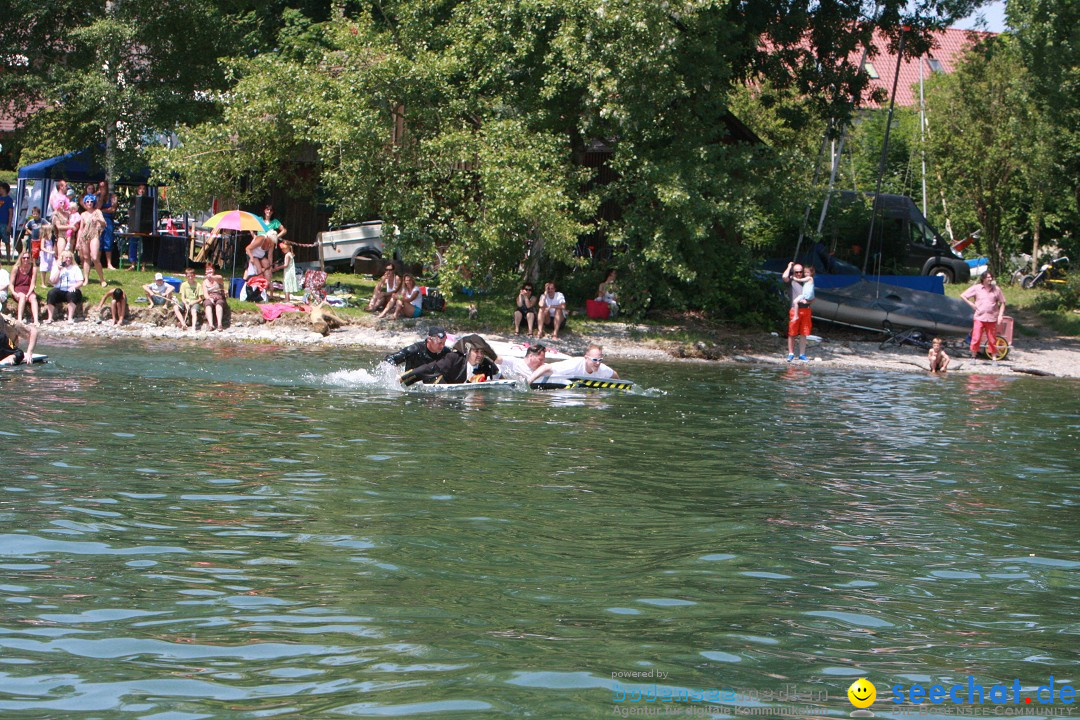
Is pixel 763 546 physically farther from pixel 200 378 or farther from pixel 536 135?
pixel 536 135

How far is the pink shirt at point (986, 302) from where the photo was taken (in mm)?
25875

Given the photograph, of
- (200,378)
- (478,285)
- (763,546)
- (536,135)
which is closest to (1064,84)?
(536,135)

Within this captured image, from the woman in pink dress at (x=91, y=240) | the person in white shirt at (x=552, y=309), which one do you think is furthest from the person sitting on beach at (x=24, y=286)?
the person in white shirt at (x=552, y=309)

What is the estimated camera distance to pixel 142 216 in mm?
29719

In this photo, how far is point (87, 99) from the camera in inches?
1075

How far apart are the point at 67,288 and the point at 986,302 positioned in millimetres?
18955

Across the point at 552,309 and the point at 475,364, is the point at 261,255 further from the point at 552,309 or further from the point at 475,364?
the point at 475,364

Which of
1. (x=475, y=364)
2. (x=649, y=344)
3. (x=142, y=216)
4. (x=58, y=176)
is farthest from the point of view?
(x=58, y=176)

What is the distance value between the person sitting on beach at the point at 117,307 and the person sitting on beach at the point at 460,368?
28.1 ft

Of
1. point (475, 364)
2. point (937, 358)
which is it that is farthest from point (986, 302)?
point (475, 364)

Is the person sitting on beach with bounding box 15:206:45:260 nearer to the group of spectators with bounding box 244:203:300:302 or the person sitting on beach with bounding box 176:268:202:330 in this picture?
the person sitting on beach with bounding box 176:268:202:330

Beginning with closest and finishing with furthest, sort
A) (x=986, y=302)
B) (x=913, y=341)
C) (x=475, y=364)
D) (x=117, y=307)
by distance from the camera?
(x=475, y=364), (x=117, y=307), (x=986, y=302), (x=913, y=341)

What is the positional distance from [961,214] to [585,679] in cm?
3813

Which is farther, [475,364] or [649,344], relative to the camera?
[649,344]
